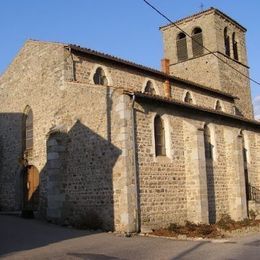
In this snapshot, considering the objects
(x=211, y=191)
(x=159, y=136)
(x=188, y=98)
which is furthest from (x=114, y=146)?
(x=188, y=98)

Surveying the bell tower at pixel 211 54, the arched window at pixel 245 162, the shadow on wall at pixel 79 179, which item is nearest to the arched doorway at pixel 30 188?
the shadow on wall at pixel 79 179

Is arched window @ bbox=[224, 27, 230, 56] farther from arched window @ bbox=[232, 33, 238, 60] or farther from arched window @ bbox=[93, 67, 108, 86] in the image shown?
arched window @ bbox=[93, 67, 108, 86]

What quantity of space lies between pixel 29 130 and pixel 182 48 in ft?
51.9

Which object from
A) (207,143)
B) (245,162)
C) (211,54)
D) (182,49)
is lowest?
(245,162)

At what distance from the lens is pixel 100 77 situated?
66.5ft

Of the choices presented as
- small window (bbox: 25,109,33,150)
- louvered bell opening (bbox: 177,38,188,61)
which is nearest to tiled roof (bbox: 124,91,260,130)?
small window (bbox: 25,109,33,150)

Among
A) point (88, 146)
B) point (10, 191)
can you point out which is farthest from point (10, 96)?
point (88, 146)

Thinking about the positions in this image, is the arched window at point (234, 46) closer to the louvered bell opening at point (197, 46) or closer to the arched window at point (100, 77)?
the louvered bell opening at point (197, 46)

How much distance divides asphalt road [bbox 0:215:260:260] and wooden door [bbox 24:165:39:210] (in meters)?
4.15

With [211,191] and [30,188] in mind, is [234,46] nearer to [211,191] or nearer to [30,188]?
[211,191]

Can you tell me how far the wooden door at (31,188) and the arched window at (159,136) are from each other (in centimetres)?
639

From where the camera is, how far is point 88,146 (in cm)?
1748

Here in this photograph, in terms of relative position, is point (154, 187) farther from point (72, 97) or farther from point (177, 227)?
point (72, 97)

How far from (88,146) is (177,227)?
15.7 ft
